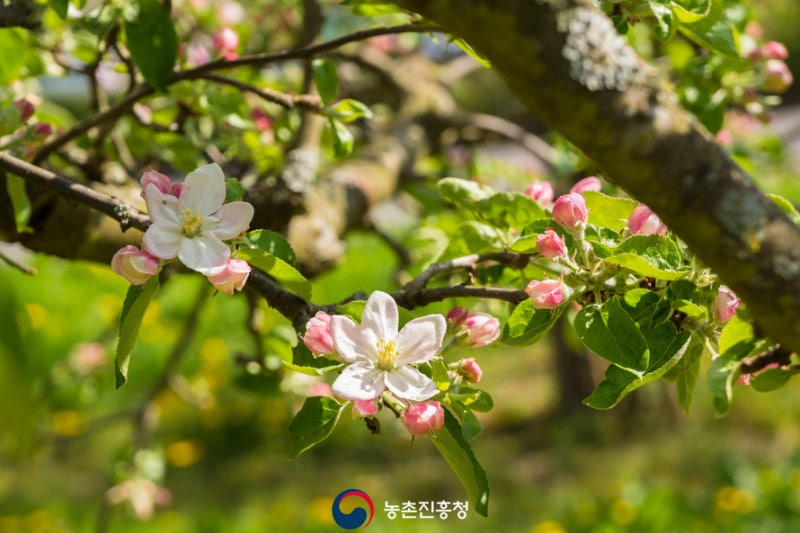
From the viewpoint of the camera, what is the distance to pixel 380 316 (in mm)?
743

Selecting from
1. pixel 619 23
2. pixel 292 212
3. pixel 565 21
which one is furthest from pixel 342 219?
pixel 565 21

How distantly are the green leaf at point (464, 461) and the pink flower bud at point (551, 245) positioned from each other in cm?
17

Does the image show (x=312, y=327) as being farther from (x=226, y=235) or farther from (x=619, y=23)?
(x=619, y=23)

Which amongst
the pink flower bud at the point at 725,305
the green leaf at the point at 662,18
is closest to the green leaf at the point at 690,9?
the green leaf at the point at 662,18

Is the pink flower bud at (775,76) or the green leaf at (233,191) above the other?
the green leaf at (233,191)

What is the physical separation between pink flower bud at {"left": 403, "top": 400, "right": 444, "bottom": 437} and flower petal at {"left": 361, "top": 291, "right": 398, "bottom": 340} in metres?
0.06

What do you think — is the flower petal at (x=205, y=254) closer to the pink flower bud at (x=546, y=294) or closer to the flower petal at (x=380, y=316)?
the flower petal at (x=380, y=316)

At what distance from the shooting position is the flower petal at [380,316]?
0.74m

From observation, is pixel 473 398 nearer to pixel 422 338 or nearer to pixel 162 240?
pixel 422 338

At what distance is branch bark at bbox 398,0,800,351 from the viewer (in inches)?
20.1

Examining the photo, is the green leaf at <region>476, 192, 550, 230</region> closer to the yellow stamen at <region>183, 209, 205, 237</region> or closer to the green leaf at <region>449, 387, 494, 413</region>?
the green leaf at <region>449, 387, 494, 413</region>

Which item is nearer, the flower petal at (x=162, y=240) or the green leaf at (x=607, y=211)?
the flower petal at (x=162, y=240)

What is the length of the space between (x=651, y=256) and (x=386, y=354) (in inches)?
9.2

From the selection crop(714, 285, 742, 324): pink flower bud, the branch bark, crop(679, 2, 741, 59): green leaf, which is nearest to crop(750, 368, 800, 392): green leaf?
crop(714, 285, 742, 324): pink flower bud
